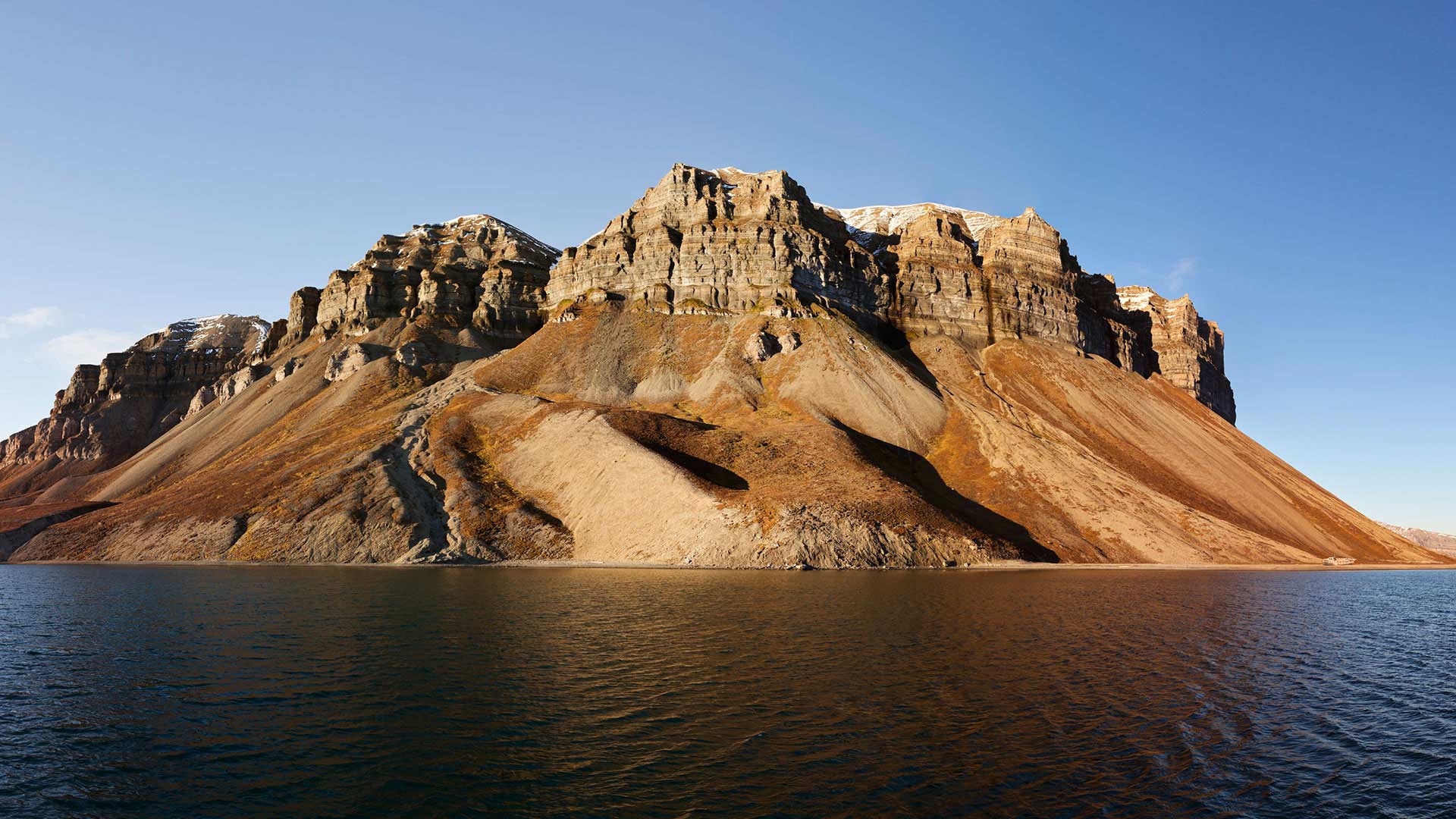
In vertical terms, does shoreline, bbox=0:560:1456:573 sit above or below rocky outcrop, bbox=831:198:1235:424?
below

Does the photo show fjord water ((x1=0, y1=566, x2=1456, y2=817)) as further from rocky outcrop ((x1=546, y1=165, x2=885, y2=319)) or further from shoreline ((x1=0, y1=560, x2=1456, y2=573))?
rocky outcrop ((x1=546, y1=165, x2=885, y2=319))

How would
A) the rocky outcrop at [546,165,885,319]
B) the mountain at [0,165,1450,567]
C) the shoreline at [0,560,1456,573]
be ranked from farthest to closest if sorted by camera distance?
the rocky outcrop at [546,165,885,319], the mountain at [0,165,1450,567], the shoreline at [0,560,1456,573]

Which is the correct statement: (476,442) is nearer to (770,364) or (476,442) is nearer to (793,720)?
(770,364)

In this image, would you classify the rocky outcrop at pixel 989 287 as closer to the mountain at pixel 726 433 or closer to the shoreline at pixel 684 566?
the mountain at pixel 726 433

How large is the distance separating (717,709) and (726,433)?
9552 centimetres

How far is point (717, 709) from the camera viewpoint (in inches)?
1097

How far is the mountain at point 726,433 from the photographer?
330 feet

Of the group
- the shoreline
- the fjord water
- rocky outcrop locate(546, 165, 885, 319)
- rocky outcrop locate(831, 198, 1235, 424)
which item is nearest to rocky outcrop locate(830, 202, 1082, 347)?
rocky outcrop locate(831, 198, 1235, 424)

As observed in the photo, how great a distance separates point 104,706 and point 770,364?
126m

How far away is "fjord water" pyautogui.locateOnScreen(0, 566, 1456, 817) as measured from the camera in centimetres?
2020

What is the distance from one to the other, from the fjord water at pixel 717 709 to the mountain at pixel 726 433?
4459 cm

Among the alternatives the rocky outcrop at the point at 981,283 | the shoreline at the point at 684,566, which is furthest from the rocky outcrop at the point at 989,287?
the shoreline at the point at 684,566

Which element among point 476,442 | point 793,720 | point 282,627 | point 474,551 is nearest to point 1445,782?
point 793,720

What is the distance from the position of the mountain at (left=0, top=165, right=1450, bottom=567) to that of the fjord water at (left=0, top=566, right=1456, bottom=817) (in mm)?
44587
